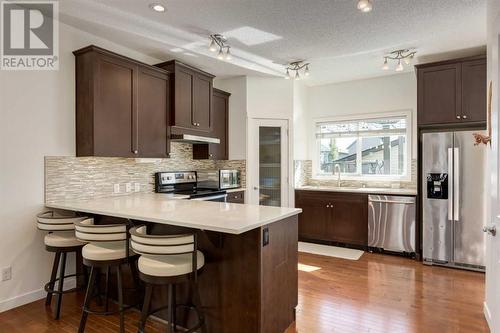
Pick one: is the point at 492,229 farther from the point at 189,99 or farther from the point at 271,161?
the point at 189,99

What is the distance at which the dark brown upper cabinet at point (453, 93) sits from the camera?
12.3 feet

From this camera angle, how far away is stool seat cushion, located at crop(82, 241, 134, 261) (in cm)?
222

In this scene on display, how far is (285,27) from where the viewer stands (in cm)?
322

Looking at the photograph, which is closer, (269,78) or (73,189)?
(73,189)

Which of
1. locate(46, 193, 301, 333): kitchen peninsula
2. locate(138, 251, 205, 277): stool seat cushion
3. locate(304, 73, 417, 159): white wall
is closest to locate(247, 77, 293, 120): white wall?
locate(304, 73, 417, 159): white wall

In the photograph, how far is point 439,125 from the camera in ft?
13.2

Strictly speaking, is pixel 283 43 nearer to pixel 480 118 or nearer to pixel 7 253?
pixel 480 118

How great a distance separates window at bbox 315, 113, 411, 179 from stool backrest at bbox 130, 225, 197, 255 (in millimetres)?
4124

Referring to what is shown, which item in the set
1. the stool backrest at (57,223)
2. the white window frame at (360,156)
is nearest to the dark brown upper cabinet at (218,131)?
the white window frame at (360,156)

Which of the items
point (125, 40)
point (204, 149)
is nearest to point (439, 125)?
point (204, 149)

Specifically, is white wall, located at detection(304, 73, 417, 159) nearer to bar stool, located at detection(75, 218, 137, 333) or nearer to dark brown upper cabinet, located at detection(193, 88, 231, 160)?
dark brown upper cabinet, located at detection(193, 88, 231, 160)

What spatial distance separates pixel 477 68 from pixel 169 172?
13.8 ft

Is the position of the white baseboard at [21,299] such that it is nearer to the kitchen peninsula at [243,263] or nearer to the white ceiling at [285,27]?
Answer: the kitchen peninsula at [243,263]

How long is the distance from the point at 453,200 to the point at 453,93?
54.2 inches
